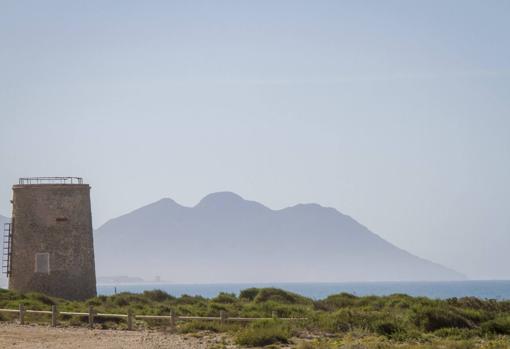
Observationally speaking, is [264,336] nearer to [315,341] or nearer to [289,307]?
[315,341]

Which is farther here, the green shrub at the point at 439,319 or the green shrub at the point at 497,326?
the green shrub at the point at 439,319

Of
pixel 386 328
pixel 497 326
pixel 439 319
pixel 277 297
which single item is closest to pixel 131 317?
pixel 386 328

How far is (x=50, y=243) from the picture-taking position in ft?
162

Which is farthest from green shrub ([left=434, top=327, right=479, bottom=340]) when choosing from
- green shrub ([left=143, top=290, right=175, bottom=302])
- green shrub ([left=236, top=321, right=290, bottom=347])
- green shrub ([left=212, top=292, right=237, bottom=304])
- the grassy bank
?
green shrub ([left=143, top=290, right=175, bottom=302])

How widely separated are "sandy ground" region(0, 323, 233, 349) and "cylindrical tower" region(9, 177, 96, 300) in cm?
1608

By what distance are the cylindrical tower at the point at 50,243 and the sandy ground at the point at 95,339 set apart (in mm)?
16083

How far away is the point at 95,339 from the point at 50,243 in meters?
21.1

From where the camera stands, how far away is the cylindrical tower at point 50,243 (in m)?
49.1

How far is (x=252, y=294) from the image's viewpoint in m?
51.1

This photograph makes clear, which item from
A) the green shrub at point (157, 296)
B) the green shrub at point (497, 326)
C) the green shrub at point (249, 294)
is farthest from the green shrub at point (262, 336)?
the green shrub at point (157, 296)

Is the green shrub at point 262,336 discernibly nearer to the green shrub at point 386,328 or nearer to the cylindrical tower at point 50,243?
the green shrub at point 386,328

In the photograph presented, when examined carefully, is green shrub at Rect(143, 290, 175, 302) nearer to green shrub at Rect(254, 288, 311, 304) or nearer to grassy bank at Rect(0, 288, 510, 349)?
green shrub at Rect(254, 288, 311, 304)

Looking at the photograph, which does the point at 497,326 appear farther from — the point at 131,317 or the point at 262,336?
the point at 131,317

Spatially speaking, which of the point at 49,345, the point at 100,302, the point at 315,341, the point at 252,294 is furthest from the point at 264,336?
the point at 252,294
